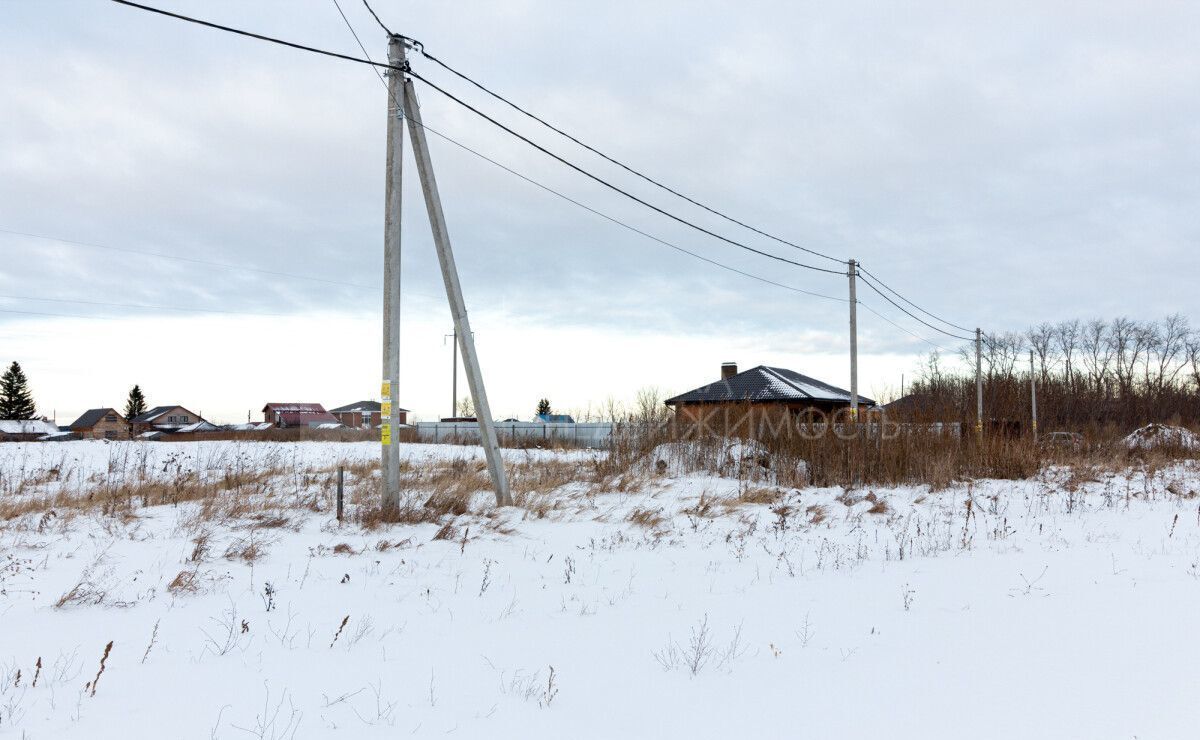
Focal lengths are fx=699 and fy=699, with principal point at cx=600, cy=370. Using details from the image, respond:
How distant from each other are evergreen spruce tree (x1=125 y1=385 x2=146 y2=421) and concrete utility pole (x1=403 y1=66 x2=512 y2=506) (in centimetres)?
9370

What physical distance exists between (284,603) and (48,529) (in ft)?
14.5

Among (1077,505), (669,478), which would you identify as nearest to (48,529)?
(669,478)

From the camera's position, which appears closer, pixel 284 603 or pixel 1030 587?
pixel 284 603

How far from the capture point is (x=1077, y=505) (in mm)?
10539

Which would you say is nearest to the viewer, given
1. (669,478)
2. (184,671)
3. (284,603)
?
(184,671)

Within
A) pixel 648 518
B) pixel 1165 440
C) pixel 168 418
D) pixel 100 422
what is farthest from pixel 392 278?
pixel 168 418

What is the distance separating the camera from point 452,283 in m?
9.66

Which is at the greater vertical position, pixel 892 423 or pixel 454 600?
pixel 892 423

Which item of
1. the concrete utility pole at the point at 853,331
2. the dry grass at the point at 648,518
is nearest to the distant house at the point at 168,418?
the concrete utility pole at the point at 853,331

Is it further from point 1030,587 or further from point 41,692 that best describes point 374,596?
point 1030,587

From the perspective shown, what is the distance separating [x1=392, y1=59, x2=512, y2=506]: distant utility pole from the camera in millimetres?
9195

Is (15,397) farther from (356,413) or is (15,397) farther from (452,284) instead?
(452,284)

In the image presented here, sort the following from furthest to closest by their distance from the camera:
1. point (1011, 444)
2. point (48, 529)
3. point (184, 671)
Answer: point (1011, 444), point (48, 529), point (184, 671)

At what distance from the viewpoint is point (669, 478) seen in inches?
553
